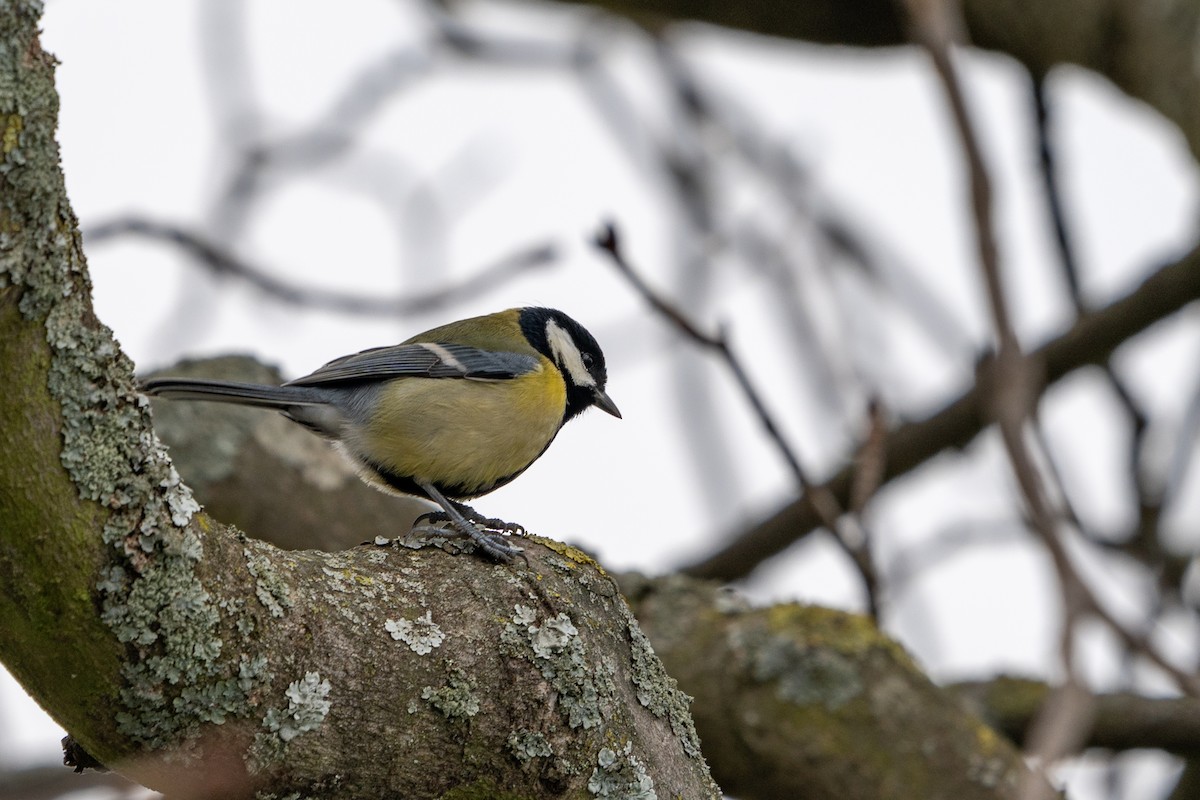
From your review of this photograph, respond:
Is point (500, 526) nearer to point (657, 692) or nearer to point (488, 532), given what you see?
point (488, 532)

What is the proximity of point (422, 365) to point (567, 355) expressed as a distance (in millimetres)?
572

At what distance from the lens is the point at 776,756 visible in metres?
3.02

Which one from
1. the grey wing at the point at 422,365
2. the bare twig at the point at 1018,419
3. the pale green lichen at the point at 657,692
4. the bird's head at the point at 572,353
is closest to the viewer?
the bare twig at the point at 1018,419

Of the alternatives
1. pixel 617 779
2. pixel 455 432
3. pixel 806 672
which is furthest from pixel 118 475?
pixel 806 672

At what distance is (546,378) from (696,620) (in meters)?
0.76

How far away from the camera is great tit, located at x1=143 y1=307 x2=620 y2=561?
301 centimetres

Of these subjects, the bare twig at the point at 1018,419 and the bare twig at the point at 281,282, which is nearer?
the bare twig at the point at 1018,419

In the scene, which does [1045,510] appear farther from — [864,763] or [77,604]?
[864,763]

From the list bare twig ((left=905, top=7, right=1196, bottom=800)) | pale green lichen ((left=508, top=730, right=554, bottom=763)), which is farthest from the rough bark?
bare twig ((left=905, top=7, right=1196, bottom=800))

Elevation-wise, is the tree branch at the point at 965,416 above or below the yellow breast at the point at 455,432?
below

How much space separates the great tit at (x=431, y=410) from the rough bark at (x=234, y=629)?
88cm

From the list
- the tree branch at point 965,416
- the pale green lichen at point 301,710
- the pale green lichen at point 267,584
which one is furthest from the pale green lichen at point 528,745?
the tree branch at point 965,416

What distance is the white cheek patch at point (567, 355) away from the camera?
3621mm

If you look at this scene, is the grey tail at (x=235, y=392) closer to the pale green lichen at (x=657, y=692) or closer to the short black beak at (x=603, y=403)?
the short black beak at (x=603, y=403)
